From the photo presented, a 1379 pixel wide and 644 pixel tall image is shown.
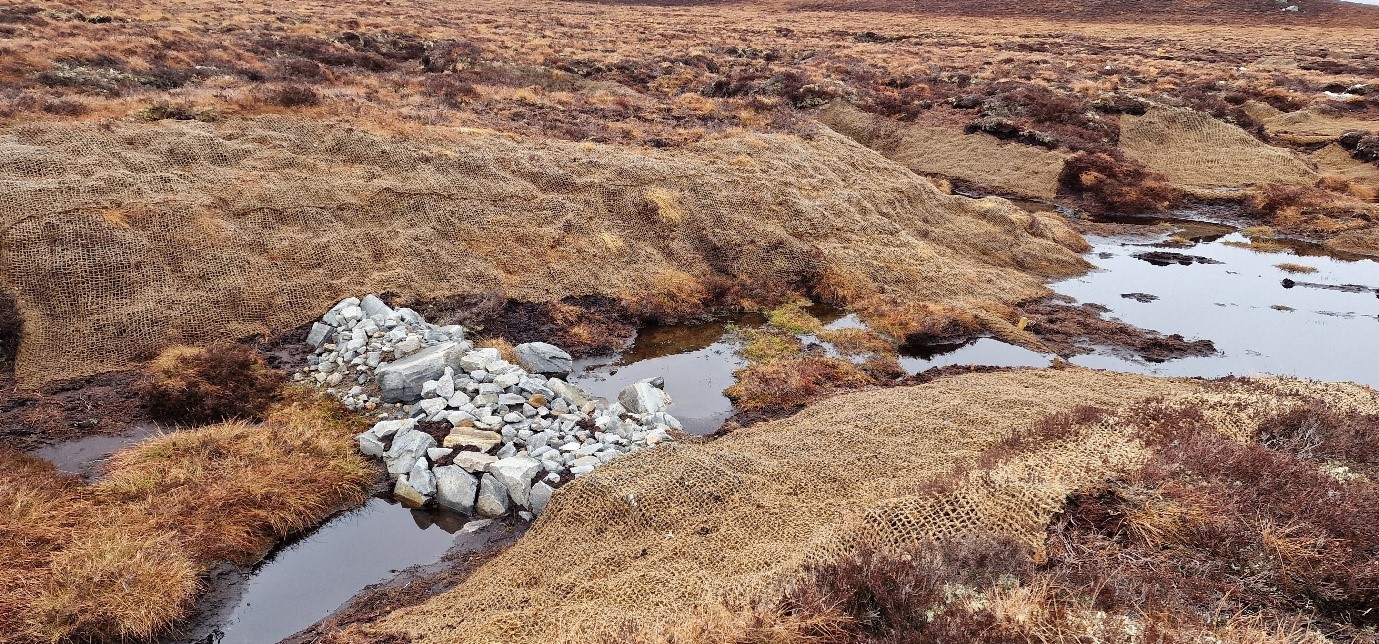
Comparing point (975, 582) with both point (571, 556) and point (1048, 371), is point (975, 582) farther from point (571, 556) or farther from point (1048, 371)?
point (1048, 371)

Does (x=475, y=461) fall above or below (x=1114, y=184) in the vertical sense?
below

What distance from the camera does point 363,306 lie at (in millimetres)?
13219

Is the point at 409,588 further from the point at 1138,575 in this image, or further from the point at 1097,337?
the point at 1097,337

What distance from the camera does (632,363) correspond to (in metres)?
14.0

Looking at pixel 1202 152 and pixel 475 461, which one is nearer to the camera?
pixel 475 461

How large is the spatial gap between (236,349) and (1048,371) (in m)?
14.5

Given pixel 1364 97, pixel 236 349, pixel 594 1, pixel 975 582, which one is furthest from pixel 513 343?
pixel 594 1

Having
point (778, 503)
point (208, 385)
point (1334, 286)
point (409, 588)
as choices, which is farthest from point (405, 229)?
point (1334, 286)

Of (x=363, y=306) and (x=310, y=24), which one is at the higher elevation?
(x=310, y=24)

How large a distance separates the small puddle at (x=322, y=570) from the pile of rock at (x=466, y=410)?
42 centimetres

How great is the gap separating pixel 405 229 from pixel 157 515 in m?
8.29

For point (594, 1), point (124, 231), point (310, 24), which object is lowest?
point (124, 231)

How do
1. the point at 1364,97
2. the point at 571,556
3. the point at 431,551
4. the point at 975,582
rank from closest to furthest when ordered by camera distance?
the point at 975,582 → the point at 571,556 → the point at 431,551 → the point at 1364,97

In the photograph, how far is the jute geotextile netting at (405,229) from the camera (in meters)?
12.3
